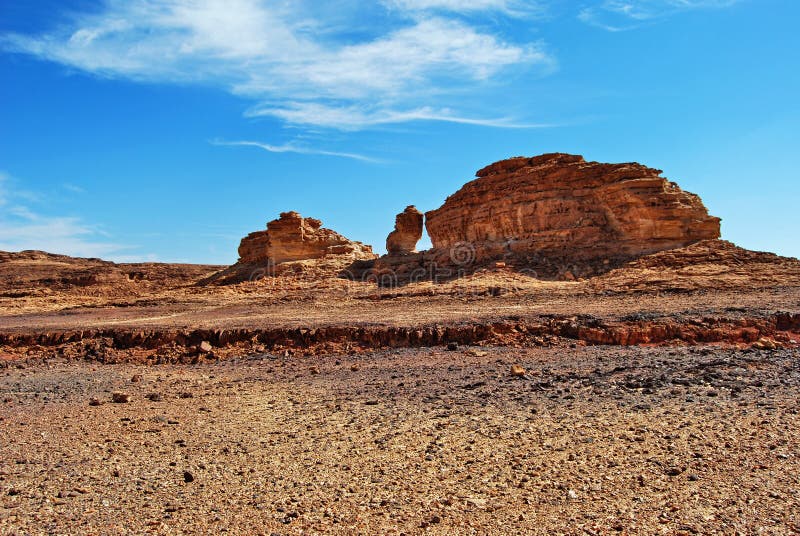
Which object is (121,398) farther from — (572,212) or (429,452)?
(572,212)

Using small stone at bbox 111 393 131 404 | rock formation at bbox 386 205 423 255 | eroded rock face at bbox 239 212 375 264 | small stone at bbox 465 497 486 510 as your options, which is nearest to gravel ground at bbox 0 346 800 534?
small stone at bbox 465 497 486 510

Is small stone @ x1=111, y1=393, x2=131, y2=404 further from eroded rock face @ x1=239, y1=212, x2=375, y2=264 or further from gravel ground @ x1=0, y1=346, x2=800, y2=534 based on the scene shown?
eroded rock face @ x1=239, y1=212, x2=375, y2=264

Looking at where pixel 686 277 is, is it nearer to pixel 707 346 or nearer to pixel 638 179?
pixel 638 179

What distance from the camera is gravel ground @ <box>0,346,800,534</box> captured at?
15.3 ft

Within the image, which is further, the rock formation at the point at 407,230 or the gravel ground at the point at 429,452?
the rock formation at the point at 407,230

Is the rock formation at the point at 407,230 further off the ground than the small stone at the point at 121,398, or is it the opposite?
the rock formation at the point at 407,230

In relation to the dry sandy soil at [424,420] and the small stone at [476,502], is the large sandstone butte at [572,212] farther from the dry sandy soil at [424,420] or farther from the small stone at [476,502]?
the small stone at [476,502]

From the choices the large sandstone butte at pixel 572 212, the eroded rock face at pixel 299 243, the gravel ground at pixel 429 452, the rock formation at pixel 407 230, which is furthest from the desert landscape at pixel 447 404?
the rock formation at pixel 407 230

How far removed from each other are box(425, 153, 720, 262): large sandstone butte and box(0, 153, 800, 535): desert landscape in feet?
0.66

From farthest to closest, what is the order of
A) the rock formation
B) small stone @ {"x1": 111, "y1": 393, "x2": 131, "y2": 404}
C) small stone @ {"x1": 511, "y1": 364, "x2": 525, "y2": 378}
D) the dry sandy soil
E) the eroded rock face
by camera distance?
the rock formation → the eroded rock face → small stone @ {"x1": 511, "y1": 364, "x2": 525, "y2": 378} → small stone @ {"x1": 111, "y1": 393, "x2": 131, "y2": 404} → the dry sandy soil

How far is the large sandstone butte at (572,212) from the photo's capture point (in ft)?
76.9

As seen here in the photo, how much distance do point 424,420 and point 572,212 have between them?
2071cm

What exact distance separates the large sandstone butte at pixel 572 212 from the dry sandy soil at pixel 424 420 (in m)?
5.84

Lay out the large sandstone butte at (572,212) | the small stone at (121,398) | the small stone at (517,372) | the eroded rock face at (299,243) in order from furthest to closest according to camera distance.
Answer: the eroded rock face at (299,243) → the large sandstone butte at (572,212) → the small stone at (517,372) → the small stone at (121,398)
